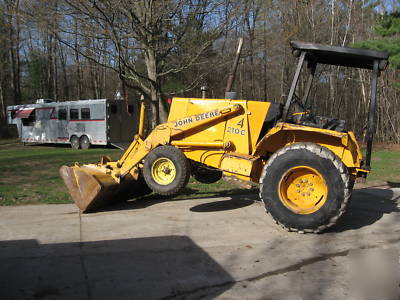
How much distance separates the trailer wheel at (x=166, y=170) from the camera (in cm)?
588

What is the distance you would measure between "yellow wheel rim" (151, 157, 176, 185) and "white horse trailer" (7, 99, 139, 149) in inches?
564

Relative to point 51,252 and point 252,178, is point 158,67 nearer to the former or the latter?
point 252,178

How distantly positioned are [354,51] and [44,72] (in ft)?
134

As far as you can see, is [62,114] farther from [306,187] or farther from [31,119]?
[306,187]

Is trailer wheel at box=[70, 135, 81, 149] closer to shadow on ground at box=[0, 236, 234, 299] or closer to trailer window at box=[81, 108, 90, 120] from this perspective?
trailer window at box=[81, 108, 90, 120]

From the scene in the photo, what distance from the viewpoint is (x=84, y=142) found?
2158 centimetres

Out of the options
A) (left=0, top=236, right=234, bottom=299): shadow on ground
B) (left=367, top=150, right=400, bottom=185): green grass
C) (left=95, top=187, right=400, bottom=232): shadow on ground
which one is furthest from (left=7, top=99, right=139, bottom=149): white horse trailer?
(left=0, top=236, right=234, bottom=299): shadow on ground

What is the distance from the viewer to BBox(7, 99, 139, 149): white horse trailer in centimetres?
2053

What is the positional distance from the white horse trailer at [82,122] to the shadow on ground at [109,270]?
1576 centimetres

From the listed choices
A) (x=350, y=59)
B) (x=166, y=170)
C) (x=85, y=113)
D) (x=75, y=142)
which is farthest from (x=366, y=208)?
(x=75, y=142)

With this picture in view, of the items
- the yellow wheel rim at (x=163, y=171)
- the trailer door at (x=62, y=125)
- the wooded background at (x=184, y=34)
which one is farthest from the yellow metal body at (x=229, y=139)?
the trailer door at (x=62, y=125)

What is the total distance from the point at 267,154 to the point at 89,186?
9.23 feet

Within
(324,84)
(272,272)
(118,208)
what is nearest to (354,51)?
(272,272)

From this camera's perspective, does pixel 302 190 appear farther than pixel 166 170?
No
